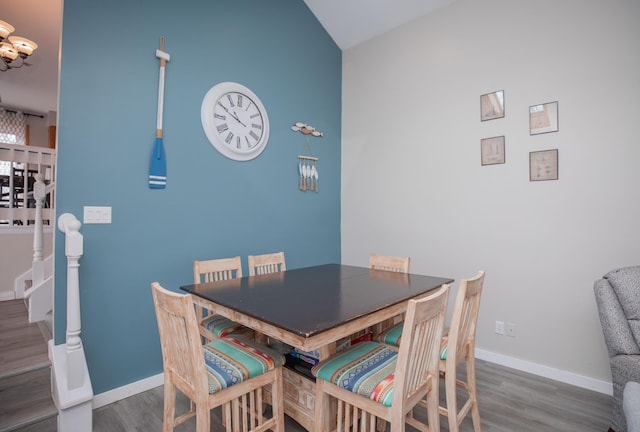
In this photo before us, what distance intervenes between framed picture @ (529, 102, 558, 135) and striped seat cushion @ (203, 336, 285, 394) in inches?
102

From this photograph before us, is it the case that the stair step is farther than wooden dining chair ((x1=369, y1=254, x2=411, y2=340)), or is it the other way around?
wooden dining chair ((x1=369, y1=254, x2=411, y2=340))

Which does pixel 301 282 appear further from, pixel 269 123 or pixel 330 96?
pixel 330 96

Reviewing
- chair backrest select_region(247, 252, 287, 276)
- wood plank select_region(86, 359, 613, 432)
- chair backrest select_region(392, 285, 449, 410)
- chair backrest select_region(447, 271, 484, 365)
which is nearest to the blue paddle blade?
chair backrest select_region(247, 252, 287, 276)

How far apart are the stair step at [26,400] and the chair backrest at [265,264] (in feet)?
4.46

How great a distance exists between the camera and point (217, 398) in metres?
1.31

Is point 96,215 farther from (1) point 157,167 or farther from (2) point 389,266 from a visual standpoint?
(2) point 389,266

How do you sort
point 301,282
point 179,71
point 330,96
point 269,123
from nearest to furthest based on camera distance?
point 301,282
point 179,71
point 269,123
point 330,96

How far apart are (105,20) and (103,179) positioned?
104 centimetres

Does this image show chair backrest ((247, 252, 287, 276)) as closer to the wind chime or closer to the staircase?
the wind chime

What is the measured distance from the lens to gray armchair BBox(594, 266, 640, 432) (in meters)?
1.64

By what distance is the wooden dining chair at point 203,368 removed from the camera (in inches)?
48.6

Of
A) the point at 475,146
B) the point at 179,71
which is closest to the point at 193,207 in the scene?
the point at 179,71

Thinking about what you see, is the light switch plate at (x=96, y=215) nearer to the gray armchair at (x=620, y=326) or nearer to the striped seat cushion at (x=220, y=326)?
the striped seat cushion at (x=220, y=326)

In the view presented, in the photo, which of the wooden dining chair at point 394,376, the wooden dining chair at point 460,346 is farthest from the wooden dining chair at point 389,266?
the wooden dining chair at point 394,376
